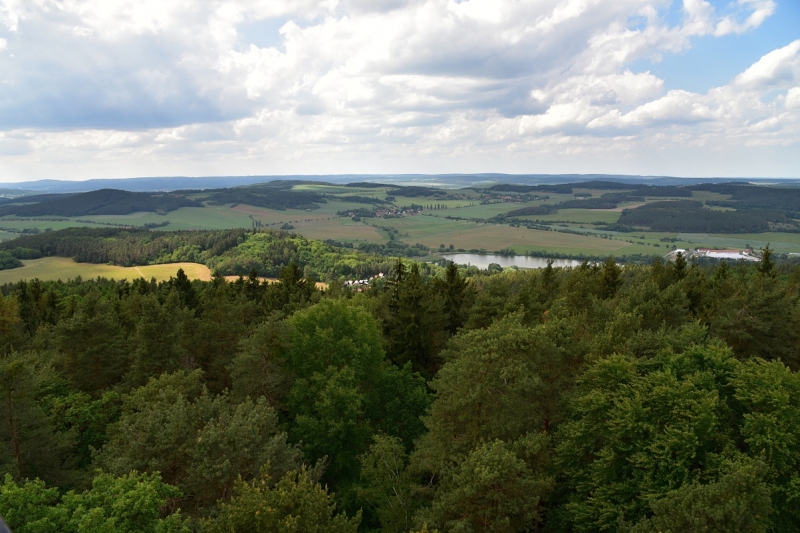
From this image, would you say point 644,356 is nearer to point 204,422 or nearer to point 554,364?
point 554,364

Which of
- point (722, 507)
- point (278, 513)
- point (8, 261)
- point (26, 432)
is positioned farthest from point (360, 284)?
point (8, 261)

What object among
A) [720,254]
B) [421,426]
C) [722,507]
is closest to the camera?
[722,507]

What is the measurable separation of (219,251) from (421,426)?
489ft

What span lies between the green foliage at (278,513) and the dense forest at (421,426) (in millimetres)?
72

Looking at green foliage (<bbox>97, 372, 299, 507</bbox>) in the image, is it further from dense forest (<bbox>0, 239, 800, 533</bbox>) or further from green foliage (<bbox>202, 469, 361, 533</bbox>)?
green foliage (<bbox>202, 469, 361, 533</bbox>)

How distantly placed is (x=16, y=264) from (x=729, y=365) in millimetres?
186265

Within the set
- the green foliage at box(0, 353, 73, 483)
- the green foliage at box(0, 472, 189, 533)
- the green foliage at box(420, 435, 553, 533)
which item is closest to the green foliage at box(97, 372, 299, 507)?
the green foliage at box(0, 472, 189, 533)

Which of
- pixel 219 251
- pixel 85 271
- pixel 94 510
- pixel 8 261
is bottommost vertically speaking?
pixel 85 271

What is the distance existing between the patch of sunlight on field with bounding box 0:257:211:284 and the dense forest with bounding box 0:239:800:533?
356ft

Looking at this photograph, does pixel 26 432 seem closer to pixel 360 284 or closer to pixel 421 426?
pixel 421 426

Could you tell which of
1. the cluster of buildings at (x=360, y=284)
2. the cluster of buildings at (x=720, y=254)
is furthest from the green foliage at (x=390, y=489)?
the cluster of buildings at (x=720, y=254)

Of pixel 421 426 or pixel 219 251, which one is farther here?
pixel 219 251

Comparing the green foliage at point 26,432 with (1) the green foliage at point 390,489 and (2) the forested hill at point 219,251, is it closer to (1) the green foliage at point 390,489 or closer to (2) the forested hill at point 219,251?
(1) the green foliage at point 390,489

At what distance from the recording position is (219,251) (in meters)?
165
